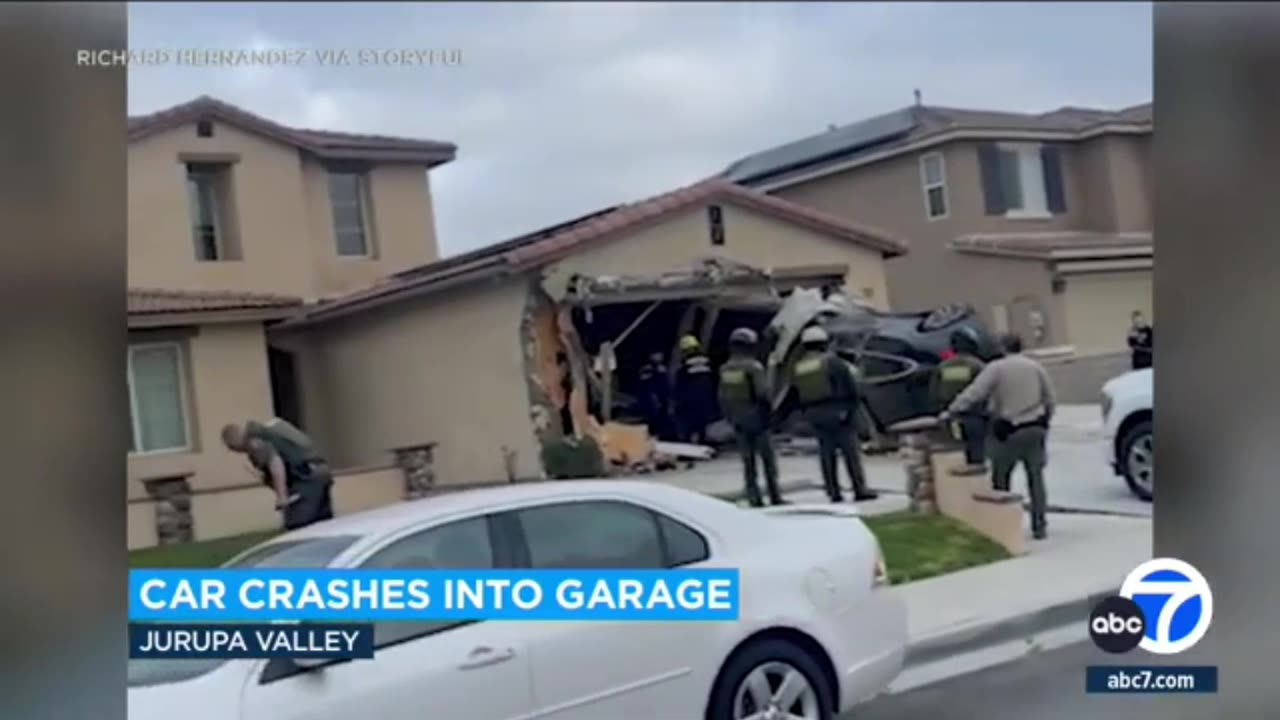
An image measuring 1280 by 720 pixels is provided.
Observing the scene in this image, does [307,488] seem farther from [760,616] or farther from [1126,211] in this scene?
[1126,211]

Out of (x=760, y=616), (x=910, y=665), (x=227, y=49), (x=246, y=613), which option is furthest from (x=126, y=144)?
(x=910, y=665)

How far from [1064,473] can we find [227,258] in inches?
96.4

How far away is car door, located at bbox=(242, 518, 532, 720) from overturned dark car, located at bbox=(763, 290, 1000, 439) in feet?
3.76

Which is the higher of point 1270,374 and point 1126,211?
point 1126,211

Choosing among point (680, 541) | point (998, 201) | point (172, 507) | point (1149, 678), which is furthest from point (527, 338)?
point (1149, 678)

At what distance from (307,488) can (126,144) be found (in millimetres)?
1031

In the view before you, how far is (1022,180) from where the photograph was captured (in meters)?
4.60

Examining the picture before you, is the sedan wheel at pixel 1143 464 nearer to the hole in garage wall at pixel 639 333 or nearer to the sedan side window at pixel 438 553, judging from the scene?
the hole in garage wall at pixel 639 333

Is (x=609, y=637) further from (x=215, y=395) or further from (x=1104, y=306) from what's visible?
(x=1104, y=306)

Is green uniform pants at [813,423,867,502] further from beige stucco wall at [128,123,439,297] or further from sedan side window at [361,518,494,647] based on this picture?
beige stucco wall at [128,123,439,297]

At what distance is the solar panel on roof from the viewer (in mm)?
4516

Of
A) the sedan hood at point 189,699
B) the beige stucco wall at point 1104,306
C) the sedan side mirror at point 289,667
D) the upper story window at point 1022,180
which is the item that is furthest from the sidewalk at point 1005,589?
the sedan hood at point 189,699

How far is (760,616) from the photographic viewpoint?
4.44m

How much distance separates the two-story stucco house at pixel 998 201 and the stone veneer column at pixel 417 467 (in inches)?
45.6
